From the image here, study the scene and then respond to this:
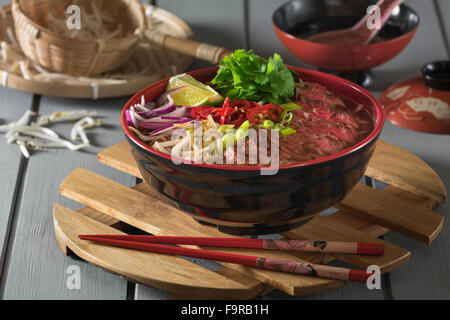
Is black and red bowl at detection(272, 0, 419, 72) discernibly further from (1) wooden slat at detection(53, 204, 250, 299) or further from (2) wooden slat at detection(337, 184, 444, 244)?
(1) wooden slat at detection(53, 204, 250, 299)

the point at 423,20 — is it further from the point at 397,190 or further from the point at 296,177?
the point at 296,177

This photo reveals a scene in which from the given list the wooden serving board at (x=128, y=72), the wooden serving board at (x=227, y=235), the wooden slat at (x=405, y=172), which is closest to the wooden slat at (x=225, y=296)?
the wooden serving board at (x=227, y=235)

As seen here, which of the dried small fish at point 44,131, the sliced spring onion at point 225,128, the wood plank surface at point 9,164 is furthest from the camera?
the dried small fish at point 44,131

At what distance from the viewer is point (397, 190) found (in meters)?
1.75

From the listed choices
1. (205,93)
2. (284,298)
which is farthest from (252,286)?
(205,93)

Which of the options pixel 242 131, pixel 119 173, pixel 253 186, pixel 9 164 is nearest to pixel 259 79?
pixel 242 131

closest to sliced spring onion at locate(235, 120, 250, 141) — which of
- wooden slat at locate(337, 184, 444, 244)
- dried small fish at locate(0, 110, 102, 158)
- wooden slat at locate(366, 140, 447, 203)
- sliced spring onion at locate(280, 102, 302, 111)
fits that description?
sliced spring onion at locate(280, 102, 302, 111)

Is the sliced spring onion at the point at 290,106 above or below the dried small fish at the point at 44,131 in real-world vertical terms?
below

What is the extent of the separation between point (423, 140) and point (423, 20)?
0.93 m

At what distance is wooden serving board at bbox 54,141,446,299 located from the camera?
4.58 feet

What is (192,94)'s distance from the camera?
1.62m

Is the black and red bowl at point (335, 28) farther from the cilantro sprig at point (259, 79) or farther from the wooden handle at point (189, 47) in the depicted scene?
the cilantro sprig at point (259, 79)

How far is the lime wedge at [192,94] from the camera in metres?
1.60

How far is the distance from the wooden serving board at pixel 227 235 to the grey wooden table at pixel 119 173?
0.18 ft
